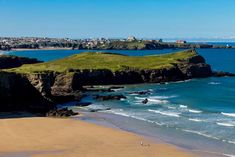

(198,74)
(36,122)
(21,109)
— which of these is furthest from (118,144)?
(198,74)

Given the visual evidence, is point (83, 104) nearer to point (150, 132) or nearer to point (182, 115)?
point (182, 115)

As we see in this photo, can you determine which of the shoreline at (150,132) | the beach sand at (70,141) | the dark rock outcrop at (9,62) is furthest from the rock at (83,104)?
the dark rock outcrop at (9,62)

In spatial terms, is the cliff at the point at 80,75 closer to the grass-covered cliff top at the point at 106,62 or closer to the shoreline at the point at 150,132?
the grass-covered cliff top at the point at 106,62

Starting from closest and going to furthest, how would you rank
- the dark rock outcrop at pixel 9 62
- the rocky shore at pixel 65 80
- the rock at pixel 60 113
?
the rock at pixel 60 113 → the rocky shore at pixel 65 80 → the dark rock outcrop at pixel 9 62

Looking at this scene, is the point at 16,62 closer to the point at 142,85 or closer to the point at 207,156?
the point at 142,85

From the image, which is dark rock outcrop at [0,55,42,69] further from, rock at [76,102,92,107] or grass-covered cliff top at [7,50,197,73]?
rock at [76,102,92,107]

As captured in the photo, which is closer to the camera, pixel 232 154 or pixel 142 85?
pixel 232 154
